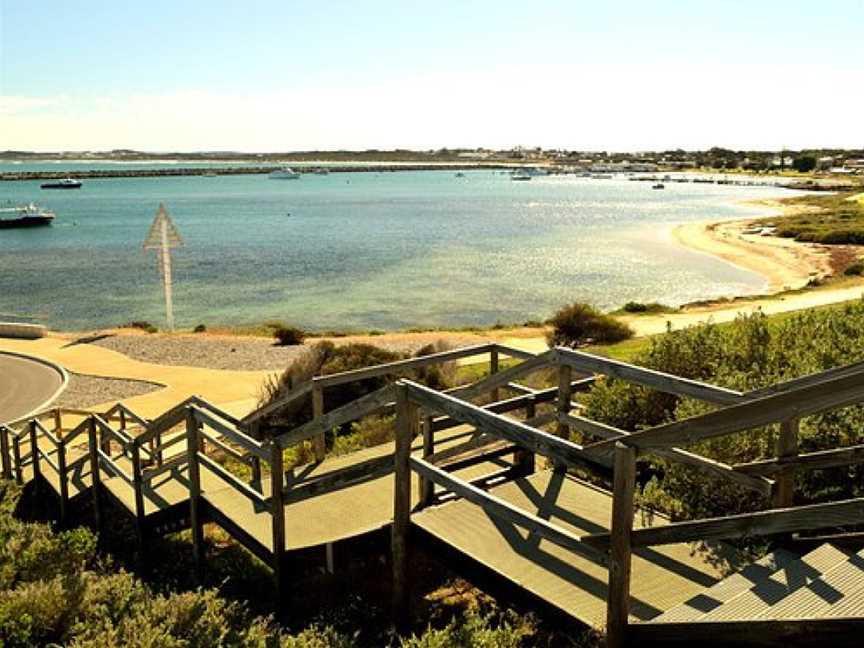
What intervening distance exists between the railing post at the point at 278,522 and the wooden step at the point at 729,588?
110 inches

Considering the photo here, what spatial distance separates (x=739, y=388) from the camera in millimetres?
6977

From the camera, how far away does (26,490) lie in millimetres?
9734

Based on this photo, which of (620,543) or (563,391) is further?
(563,391)

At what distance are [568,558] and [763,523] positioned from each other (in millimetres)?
1779

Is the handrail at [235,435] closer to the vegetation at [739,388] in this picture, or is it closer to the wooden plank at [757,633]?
the vegetation at [739,388]

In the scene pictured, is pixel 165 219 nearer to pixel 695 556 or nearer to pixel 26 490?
pixel 26 490

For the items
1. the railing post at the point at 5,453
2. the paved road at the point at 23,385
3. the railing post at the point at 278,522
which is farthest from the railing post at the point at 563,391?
the paved road at the point at 23,385

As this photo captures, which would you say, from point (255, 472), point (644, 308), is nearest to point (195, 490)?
point (255, 472)

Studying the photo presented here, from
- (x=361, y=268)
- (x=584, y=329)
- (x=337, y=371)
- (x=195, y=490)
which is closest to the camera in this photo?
(x=195, y=490)

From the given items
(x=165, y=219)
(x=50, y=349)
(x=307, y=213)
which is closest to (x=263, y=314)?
(x=165, y=219)

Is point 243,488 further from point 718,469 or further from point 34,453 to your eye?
point 34,453

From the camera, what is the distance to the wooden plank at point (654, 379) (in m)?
4.95

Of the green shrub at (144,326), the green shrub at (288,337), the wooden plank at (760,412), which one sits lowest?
the green shrub at (144,326)

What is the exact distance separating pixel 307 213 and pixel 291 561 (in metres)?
114
